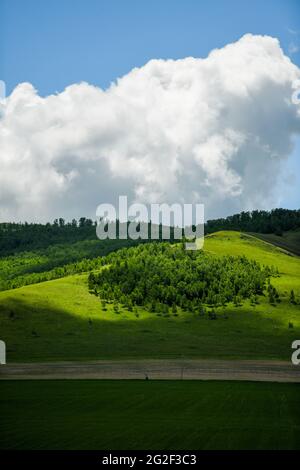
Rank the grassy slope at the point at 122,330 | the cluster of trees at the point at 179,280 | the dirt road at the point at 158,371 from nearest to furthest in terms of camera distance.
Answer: the dirt road at the point at 158,371 → the grassy slope at the point at 122,330 → the cluster of trees at the point at 179,280

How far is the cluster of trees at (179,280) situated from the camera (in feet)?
444

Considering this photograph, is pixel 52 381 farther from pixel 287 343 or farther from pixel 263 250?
pixel 263 250

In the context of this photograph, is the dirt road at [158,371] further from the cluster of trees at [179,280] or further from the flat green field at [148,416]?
the cluster of trees at [179,280]

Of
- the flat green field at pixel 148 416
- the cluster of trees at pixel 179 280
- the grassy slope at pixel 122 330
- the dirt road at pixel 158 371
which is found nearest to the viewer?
the flat green field at pixel 148 416

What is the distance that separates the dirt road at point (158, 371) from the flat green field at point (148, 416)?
627cm

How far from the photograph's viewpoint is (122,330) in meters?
112

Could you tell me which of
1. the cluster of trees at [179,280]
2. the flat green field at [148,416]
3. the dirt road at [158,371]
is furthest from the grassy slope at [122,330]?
the flat green field at [148,416]

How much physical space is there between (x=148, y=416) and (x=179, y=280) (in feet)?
356

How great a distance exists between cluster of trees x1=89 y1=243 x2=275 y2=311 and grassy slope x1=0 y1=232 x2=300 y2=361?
4826 mm

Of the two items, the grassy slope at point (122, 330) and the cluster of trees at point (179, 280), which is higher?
the cluster of trees at point (179, 280)

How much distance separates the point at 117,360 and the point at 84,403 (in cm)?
4052

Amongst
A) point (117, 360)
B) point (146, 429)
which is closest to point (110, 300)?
point (117, 360)

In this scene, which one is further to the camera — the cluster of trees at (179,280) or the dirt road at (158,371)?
the cluster of trees at (179,280)

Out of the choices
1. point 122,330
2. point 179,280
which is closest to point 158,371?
point 122,330
